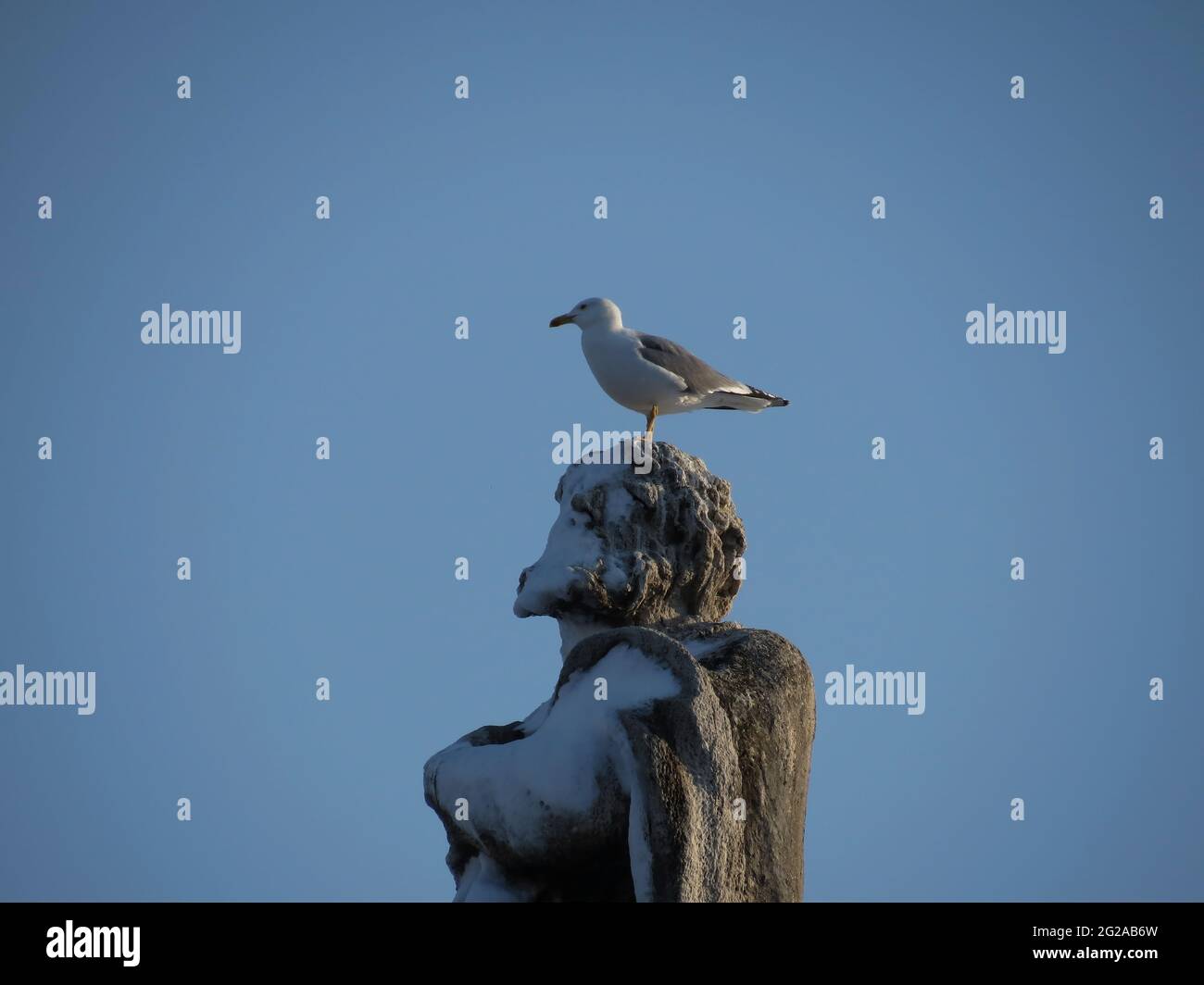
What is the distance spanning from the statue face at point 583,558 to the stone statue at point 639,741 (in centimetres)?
1

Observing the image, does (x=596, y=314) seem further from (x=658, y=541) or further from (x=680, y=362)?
(x=658, y=541)

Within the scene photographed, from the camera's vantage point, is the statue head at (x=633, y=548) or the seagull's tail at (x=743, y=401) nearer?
the statue head at (x=633, y=548)

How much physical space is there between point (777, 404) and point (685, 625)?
6267mm

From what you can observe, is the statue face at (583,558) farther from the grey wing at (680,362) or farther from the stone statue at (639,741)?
the grey wing at (680,362)

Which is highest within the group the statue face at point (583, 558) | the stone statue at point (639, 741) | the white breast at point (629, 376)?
the white breast at point (629, 376)

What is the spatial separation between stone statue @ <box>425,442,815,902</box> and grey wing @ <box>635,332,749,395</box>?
12.6 feet

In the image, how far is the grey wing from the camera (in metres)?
17.5

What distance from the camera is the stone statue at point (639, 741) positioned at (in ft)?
40.1

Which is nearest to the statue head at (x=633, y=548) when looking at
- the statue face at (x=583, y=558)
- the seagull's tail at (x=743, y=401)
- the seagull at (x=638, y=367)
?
the statue face at (x=583, y=558)

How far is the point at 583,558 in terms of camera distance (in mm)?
13414

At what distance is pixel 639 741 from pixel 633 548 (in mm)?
1624

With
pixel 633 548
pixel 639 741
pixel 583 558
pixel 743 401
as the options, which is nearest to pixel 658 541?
pixel 633 548
